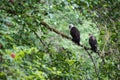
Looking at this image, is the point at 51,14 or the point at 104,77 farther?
the point at 104,77

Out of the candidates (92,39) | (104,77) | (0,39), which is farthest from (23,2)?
(92,39)

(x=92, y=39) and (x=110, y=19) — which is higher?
(x=110, y=19)

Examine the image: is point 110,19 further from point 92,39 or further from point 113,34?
point 92,39

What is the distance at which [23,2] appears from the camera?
10.5 ft

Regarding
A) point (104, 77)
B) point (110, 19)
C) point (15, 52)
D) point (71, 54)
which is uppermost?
point (15, 52)

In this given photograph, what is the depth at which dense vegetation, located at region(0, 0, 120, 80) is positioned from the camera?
2195 mm

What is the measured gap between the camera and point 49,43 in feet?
13.8

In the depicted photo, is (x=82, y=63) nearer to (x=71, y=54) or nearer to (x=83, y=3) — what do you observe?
(x=71, y=54)

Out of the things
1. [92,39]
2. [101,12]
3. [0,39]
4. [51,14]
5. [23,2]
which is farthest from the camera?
[92,39]

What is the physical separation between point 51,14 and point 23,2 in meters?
0.42

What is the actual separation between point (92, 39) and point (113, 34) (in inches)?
55.8

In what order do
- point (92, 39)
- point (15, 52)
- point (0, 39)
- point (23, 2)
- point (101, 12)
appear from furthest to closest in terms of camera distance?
point (92, 39) → point (101, 12) → point (23, 2) → point (0, 39) → point (15, 52)

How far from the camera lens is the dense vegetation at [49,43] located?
7.20ft

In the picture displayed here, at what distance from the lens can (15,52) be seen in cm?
200
